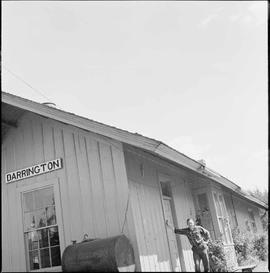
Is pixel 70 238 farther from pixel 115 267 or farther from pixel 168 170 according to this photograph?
pixel 168 170

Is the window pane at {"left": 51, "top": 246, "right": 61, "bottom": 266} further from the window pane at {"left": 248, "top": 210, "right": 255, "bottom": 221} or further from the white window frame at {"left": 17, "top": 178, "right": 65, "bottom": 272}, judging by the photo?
the window pane at {"left": 248, "top": 210, "right": 255, "bottom": 221}

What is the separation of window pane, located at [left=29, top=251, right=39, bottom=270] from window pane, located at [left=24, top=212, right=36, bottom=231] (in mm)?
544

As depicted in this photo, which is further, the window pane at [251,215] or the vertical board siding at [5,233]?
the window pane at [251,215]

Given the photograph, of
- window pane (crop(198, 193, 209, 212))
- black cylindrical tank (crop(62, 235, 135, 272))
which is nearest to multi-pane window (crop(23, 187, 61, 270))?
black cylindrical tank (crop(62, 235, 135, 272))

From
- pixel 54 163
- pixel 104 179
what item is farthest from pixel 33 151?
pixel 104 179

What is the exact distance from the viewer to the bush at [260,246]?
15350mm

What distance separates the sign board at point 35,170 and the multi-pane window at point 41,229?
0.40 m

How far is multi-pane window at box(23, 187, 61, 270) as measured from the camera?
8.64m

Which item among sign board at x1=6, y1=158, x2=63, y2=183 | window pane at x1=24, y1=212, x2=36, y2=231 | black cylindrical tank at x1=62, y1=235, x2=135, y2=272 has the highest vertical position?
sign board at x1=6, y1=158, x2=63, y2=183

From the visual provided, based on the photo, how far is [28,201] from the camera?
9156mm

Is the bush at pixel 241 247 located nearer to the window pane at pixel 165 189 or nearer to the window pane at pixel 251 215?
the window pane at pixel 165 189

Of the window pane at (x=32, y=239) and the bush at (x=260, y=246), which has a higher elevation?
the window pane at (x=32, y=239)

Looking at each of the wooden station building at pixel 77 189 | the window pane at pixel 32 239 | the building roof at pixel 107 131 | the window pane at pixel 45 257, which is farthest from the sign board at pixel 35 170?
the window pane at pixel 45 257

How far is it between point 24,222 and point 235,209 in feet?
34.5
